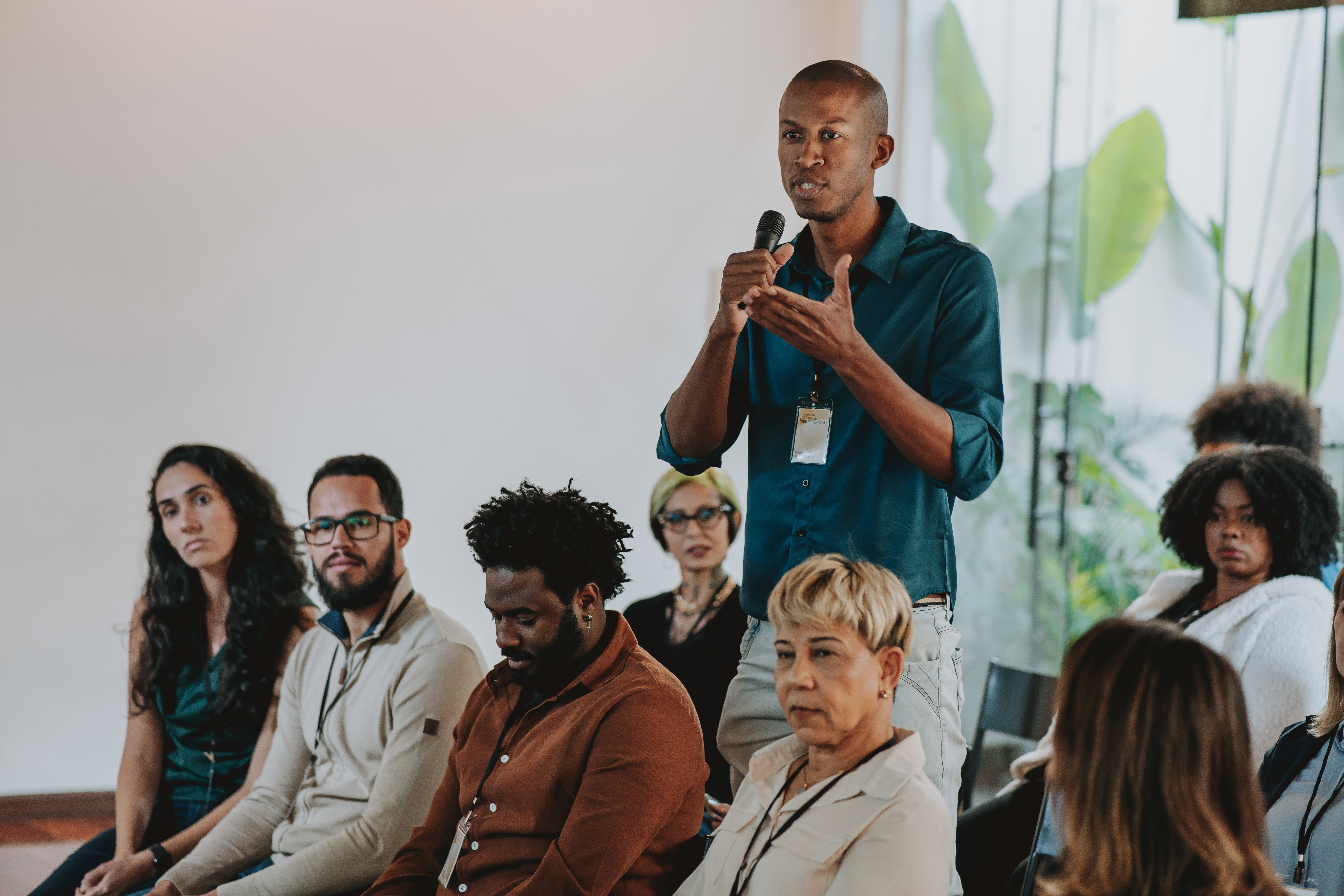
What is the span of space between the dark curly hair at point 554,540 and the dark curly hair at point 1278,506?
5.04 ft

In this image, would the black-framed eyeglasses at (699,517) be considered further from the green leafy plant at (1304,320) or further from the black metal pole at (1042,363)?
the green leafy plant at (1304,320)

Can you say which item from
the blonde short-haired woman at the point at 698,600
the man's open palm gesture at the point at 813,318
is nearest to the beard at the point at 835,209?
the man's open palm gesture at the point at 813,318

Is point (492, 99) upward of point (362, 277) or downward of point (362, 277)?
upward

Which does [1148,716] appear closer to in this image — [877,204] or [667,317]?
[877,204]

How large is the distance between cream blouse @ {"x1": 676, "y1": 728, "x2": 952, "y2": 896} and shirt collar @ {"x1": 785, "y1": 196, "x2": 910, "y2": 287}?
69 cm

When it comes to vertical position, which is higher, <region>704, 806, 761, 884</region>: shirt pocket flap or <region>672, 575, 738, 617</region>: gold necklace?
<region>672, 575, 738, 617</region>: gold necklace

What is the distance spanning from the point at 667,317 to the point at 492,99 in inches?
45.0

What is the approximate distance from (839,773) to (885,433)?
0.48m

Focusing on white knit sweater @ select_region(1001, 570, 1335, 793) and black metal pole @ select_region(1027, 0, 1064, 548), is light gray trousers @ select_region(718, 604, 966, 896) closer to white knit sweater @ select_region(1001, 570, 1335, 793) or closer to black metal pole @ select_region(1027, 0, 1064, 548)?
white knit sweater @ select_region(1001, 570, 1335, 793)

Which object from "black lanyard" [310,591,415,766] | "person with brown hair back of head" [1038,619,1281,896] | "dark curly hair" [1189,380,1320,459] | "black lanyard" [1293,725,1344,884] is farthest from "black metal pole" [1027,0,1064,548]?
"person with brown hair back of head" [1038,619,1281,896]

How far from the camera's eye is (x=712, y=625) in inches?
134

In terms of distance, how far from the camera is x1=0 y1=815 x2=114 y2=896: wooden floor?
11.8ft

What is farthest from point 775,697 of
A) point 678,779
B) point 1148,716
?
point 1148,716

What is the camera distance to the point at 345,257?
15.2 ft
